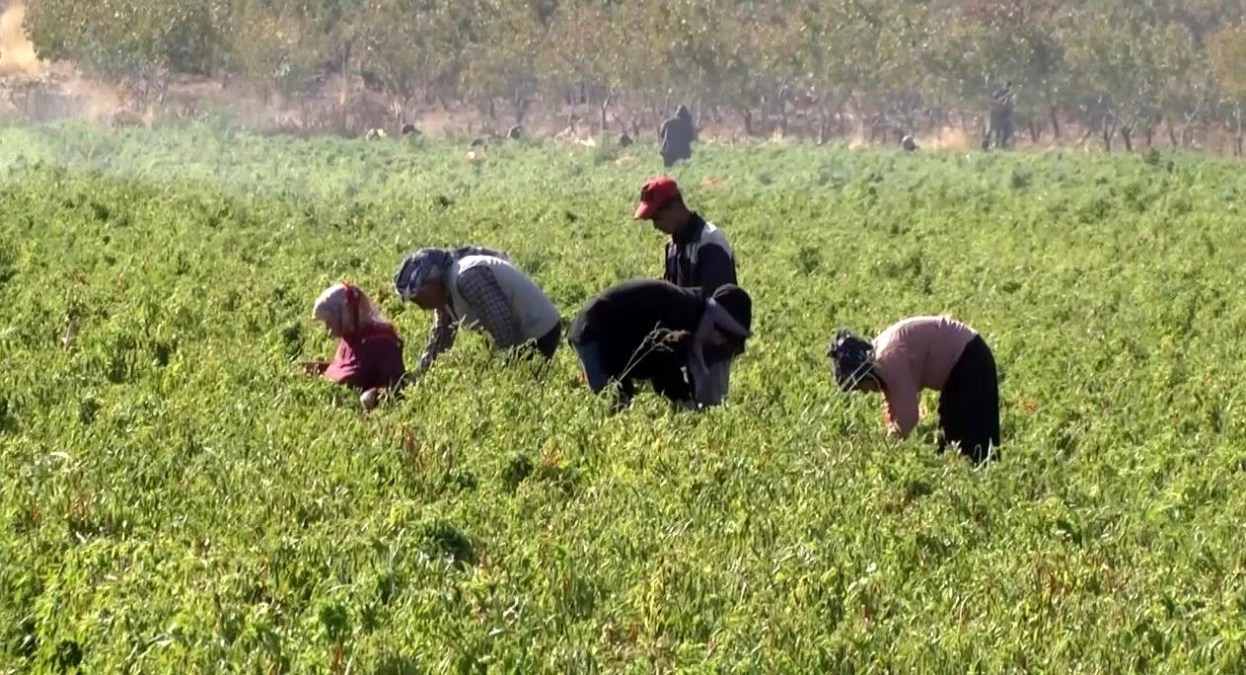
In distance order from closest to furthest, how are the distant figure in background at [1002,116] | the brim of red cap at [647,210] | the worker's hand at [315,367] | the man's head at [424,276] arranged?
the man's head at [424,276] < the brim of red cap at [647,210] < the worker's hand at [315,367] < the distant figure in background at [1002,116]

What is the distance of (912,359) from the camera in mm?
9867

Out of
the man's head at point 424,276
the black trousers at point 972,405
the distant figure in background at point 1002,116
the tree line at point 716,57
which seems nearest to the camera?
the black trousers at point 972,405

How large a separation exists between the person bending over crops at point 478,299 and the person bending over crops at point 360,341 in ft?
0.64

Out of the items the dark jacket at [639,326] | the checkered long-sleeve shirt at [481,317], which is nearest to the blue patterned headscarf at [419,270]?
the checkered long-sleeve shirt at [481,317]

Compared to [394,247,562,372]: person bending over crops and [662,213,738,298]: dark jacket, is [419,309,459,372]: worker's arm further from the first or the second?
[662,213,738,298]: dark jacket

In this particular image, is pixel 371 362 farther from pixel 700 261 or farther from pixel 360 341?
pixel 700 261

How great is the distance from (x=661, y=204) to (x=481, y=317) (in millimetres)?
1088

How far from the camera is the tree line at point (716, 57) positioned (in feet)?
287

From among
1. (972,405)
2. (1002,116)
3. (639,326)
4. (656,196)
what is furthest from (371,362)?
(1002,116)

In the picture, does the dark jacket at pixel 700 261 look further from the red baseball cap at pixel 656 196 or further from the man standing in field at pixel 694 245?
the red baseball cap at pixel 656 196

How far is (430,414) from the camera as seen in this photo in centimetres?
927

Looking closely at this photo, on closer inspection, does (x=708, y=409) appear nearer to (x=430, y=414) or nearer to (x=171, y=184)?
(x=430, y=414)

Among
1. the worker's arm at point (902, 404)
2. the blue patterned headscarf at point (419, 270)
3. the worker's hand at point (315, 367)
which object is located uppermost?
the blue patterned headscarf at point (419, 270)

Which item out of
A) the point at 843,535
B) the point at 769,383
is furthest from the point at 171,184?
the point at 843,535
